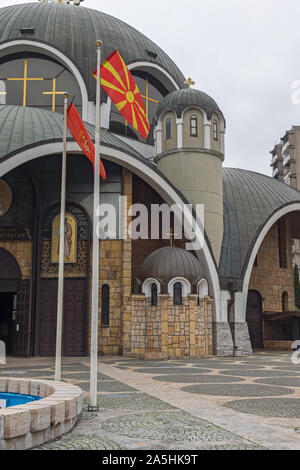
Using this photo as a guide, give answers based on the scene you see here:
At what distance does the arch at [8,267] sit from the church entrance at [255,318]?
14.4 meters

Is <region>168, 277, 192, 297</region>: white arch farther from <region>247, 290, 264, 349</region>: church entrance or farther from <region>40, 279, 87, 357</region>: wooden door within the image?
<region>247, 290, 264, 349</region>: church entrance

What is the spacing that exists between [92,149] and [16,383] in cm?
471

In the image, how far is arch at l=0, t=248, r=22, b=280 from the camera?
20922mm

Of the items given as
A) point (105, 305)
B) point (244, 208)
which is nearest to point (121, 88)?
point (105, 305)

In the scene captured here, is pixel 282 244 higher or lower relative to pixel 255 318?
higher

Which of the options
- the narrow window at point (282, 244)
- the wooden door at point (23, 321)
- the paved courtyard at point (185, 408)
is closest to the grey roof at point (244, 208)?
the narrow window at point (282, 244)

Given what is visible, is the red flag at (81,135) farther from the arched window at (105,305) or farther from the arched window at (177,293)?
the arched window at (105,305)

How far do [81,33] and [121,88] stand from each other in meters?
19.6

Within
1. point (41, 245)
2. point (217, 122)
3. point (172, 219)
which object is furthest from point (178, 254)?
point (217, 122)

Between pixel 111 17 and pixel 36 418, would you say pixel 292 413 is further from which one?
pixel 111 17

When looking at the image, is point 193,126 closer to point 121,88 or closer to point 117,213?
point 117,213

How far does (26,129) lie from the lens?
20.0m

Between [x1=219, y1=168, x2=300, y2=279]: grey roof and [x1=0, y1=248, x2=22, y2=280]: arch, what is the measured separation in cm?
937

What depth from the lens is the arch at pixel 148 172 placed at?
19.1 meters
